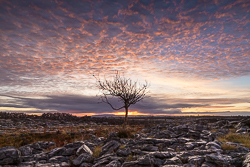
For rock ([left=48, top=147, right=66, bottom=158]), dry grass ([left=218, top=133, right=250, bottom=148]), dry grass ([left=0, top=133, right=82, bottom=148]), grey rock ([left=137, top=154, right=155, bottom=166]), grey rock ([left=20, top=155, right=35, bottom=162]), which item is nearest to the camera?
grey rock ([left=137, top=154, right=155, bottom=166])

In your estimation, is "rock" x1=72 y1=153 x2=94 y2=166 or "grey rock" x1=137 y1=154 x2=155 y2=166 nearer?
"grey rock" x1=137 y1=154 x2=155 y2=166

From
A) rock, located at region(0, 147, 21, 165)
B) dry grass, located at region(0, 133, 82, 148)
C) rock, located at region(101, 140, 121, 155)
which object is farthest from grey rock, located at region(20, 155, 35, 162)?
rock, located at region(101, 140, 121, 155)

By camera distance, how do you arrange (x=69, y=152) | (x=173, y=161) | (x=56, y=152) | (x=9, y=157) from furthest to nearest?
(x=56, y=152)
(x=69, y=152)
(x=9, y=157)
(x=173, y=161)

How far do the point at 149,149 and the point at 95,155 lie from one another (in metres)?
3.44

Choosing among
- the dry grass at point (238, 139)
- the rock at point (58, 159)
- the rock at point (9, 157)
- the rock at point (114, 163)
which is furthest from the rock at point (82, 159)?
the dry grass at point (238, 139)

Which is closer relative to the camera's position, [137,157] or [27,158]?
[137,157]

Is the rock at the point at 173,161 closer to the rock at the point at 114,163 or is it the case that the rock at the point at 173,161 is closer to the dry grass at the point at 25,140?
the rock at the point at 114,163

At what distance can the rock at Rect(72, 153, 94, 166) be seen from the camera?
9.80 metres

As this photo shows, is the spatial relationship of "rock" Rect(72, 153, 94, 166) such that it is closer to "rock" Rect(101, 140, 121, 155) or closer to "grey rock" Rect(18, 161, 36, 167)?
"rock" Rect(101, 140, 121, 155)

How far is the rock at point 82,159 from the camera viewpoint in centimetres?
980

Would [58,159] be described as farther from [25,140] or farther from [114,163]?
[25,140]

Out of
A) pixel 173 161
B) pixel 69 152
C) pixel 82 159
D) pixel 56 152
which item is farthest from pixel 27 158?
pixel 173 161

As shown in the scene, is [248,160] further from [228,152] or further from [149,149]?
[149,149]

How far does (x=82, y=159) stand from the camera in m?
9.95
